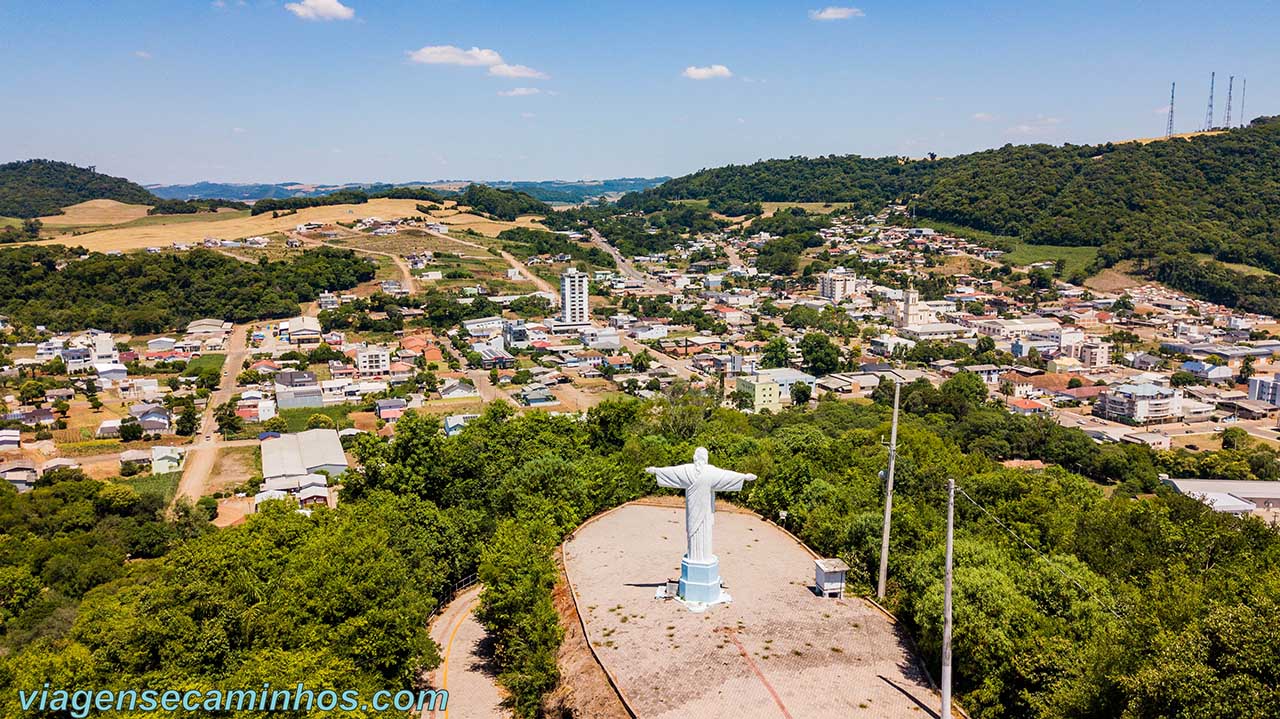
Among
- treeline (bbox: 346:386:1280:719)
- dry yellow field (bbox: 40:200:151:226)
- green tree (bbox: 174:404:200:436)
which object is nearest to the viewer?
treeline (bbox: 346:386:1280:719)

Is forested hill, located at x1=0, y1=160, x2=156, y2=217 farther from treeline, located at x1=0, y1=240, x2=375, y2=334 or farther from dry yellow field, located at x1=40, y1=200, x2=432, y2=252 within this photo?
treeline, located at x1=0, y1=240, x2=375, y2=334

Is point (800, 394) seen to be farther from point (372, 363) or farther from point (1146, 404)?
point (372, 363)

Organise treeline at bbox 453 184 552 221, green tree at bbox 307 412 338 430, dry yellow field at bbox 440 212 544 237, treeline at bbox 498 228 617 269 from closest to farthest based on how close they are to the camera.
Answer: green tree at bbox 307 412 338 430, treeline at bbox 498 228 617 269, dry yellow field at bbox 440 212 544 237, treeline at bbox 453 184 552 221

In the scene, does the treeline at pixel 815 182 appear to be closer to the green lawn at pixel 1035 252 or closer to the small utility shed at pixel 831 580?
the green lawn at pixel 1035 252

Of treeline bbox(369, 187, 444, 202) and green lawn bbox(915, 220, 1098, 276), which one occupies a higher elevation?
treeline bbox(369, 187, 444, 202)

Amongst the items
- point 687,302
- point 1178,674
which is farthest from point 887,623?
point 687,302

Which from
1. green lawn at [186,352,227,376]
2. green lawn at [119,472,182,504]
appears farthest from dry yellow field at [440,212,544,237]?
green lawn at [119,472,182,504]
